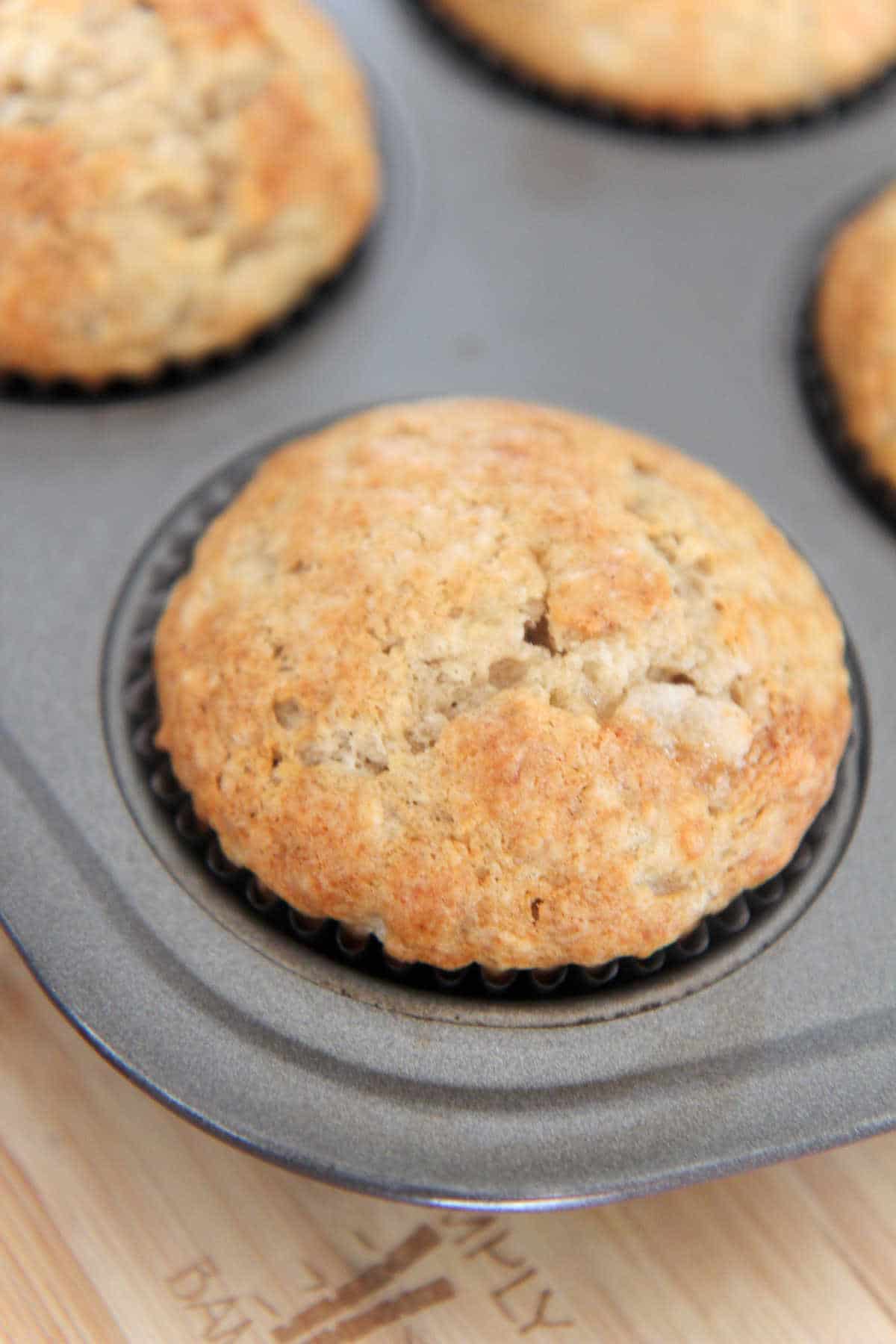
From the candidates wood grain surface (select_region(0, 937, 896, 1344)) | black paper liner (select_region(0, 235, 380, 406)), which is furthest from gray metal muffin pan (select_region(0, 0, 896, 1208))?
wood grain surface (select_region(0, 937, 896, 1344))

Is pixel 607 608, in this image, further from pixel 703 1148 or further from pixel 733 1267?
pixel 733 1267

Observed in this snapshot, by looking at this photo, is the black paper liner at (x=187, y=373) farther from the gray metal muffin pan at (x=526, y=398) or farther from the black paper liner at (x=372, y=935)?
the black paper liner at (x=372, y=935)

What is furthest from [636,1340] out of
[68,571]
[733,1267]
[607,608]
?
[68,571]

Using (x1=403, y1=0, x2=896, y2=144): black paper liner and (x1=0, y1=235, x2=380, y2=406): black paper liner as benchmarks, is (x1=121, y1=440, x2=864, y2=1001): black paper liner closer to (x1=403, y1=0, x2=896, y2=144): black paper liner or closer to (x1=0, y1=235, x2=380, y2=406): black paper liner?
(x1=0, y1=235, x2=380, y2=406): black paper liner

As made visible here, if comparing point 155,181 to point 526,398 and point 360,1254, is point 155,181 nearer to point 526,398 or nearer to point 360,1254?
point 526,398

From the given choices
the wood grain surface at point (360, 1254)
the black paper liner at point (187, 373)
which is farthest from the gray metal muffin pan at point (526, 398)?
the wood grain surface at point (360, 1254)

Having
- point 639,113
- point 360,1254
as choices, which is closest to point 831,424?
point 639,113
